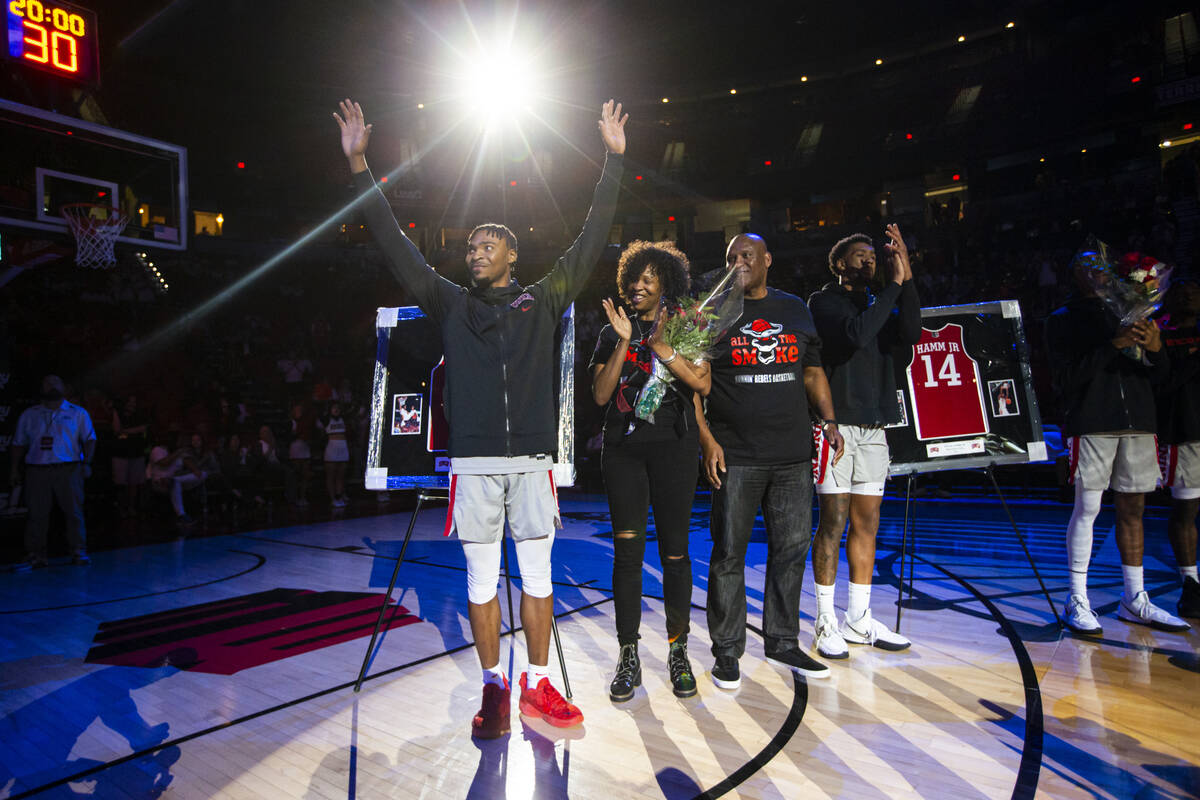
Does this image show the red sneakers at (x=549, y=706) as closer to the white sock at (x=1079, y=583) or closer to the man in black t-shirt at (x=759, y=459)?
the man in black t-shirt at (x=759, y=459)

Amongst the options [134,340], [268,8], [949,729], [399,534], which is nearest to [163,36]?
[268,8]

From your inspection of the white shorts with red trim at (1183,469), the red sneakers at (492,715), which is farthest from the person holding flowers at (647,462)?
the white shorts with red trim at (1183,469)

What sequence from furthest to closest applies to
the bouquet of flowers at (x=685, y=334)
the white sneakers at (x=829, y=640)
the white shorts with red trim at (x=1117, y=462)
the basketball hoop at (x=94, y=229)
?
the basketball hoop at (x=94, y=229) → the white shorts with red trim at (x=1117, y=462) → the white sneakers at (x=829, y=640) → the bouquet of flowers at (x=685, y=334)

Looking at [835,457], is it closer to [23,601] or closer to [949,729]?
[949,729]

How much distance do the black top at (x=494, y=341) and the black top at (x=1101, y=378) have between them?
2702 millimetres

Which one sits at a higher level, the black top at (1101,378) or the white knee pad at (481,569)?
the black top at (1101,378)

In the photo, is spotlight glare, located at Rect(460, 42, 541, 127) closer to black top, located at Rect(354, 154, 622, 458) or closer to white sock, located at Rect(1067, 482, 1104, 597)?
black top, located at Rect(354, 154, 622, 458)

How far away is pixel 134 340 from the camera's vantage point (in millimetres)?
15484

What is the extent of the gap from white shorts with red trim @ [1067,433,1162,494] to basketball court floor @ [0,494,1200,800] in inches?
29.7

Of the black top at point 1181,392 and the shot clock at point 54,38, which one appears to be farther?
the shot clock at point 54,38

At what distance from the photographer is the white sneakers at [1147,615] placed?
3.44 metres

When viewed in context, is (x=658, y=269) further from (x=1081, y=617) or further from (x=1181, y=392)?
(x=1181, y=392)

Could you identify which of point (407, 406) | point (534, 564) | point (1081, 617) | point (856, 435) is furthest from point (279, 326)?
point (1081, 617)

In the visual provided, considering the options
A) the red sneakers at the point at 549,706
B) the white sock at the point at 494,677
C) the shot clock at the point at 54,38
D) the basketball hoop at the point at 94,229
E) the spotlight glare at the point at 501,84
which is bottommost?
the red sneakers at the point at 549,706
